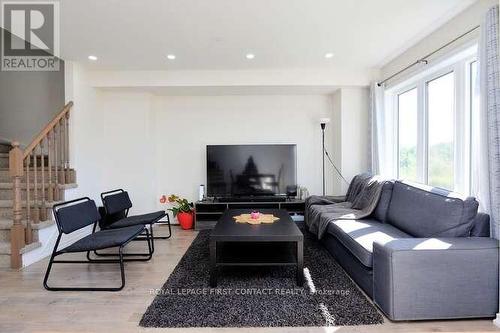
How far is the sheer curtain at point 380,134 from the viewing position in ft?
13.5

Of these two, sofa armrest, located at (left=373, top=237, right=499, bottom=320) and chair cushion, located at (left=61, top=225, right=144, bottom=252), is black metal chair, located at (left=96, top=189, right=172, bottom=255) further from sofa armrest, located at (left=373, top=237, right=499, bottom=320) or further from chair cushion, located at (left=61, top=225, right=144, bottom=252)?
sofa armrest, located at (left=373, top=237, right=499, bottom=320)

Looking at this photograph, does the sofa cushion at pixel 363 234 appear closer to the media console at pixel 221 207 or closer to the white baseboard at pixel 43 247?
the media console at pixel 221 207

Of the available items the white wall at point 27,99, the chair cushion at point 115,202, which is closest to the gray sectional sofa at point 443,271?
the chair cushion at point 115,202

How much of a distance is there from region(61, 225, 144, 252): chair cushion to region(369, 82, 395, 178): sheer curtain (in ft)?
10.7

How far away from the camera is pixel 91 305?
2.26m

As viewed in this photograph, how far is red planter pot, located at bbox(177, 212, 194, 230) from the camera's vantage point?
15.2ft

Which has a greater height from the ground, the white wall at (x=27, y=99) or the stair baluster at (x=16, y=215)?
the white wall at (x=27, y=99)

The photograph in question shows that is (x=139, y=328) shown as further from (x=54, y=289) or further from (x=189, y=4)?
(x=189, y=4)

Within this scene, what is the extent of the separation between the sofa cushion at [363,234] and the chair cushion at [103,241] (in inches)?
78.9

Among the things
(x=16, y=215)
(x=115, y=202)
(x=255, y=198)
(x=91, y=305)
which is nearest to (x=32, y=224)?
(x=16, y=215)

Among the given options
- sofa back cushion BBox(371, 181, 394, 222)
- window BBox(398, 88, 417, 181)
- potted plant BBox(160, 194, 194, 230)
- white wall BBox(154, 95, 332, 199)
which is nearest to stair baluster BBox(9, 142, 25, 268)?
potted plant BBox(160, 194, 194, 230)

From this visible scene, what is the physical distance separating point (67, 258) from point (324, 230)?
9.75 ft

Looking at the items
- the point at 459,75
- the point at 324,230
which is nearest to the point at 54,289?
the point at 324,230

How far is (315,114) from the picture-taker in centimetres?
503
